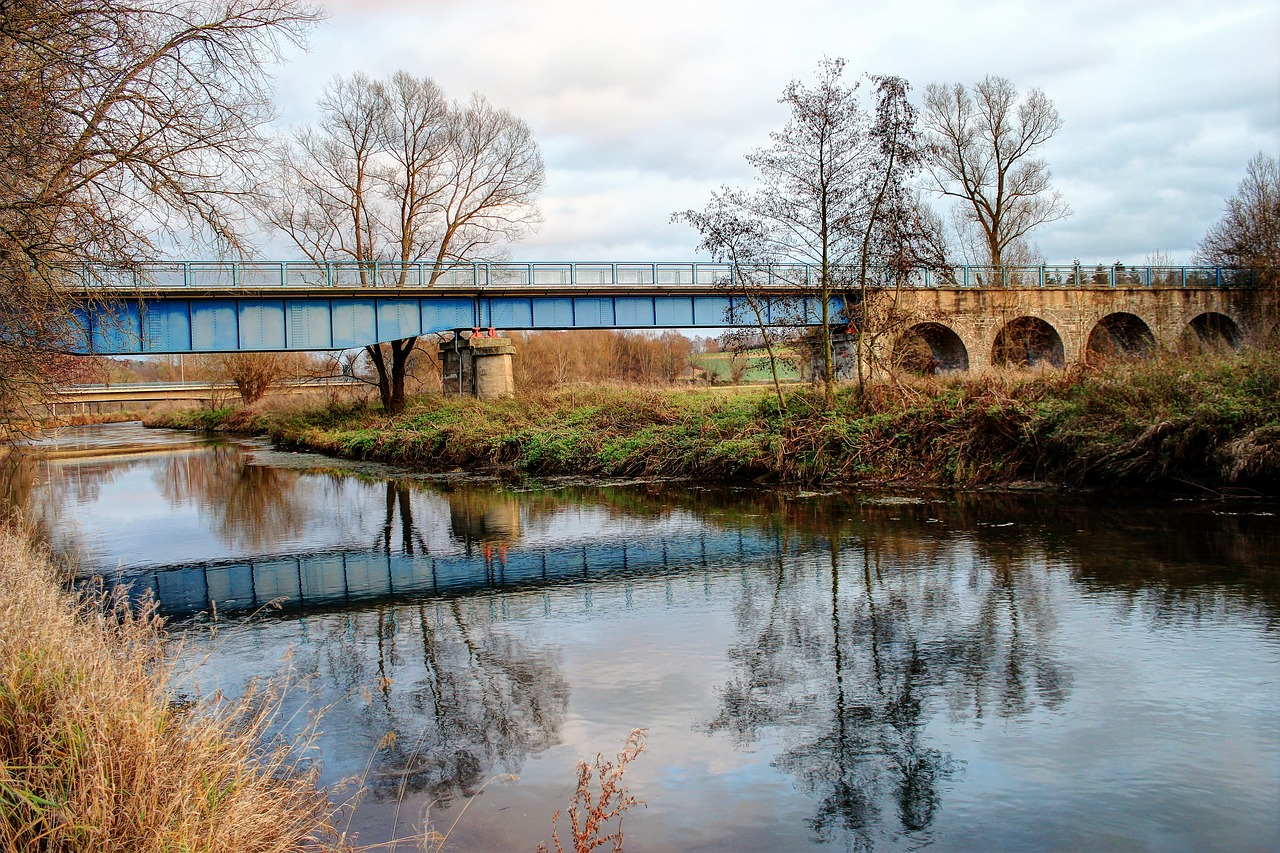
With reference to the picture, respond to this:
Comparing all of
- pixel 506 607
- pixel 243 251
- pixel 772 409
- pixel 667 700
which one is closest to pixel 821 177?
pixel 772 409

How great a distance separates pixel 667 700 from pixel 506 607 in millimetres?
3481

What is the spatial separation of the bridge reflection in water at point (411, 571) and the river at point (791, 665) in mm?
75

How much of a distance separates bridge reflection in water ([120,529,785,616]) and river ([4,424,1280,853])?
0.24 ft

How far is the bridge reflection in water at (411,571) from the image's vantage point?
11.1 metres

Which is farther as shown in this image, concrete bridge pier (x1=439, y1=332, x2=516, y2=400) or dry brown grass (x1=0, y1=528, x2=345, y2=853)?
concrete bridge pier (x1=439, y1=332, x2=516, y2=400)

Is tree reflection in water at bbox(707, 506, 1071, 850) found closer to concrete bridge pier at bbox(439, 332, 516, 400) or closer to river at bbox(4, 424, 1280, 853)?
river at bbox(4, 424, 1280, 853)

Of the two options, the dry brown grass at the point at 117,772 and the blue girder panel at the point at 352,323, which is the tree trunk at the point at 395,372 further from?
the dry brown grass at the point at 117,772

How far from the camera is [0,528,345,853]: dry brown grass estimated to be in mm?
3824

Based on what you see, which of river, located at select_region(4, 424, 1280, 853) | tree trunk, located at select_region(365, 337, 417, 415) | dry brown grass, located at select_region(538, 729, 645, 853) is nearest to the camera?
dry brown grass, located at select_region(538, 729, 645, 853)

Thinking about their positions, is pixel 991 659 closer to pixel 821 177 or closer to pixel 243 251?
pixel 243 251

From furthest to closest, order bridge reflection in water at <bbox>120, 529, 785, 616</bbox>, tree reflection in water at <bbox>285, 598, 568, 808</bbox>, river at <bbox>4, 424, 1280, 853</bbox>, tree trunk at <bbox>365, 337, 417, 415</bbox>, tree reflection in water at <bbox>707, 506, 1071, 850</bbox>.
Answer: tree trunk at <bbox>365, 337, 417, 415</bbox> → bridge reflection in water at <bbox>120, 529, 785, 616</bbox> → tree reflection in water at <bbox>285, 598, 568, 808</bbox> → tree reflection in water at <bbox>707, 506, 1071, 850</bbox> → river at <bbox>4, 424, 1280, 853</bbox>

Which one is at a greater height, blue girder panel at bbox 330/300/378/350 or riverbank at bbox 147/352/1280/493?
blue girder panel at bbox 330/300/378/350

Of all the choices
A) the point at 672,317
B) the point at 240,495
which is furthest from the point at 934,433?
the point at 672,317

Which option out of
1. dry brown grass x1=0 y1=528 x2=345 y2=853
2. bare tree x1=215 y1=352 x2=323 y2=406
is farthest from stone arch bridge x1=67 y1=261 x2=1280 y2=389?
bare tree x1=215 y1=352 x2=323 y2=406
